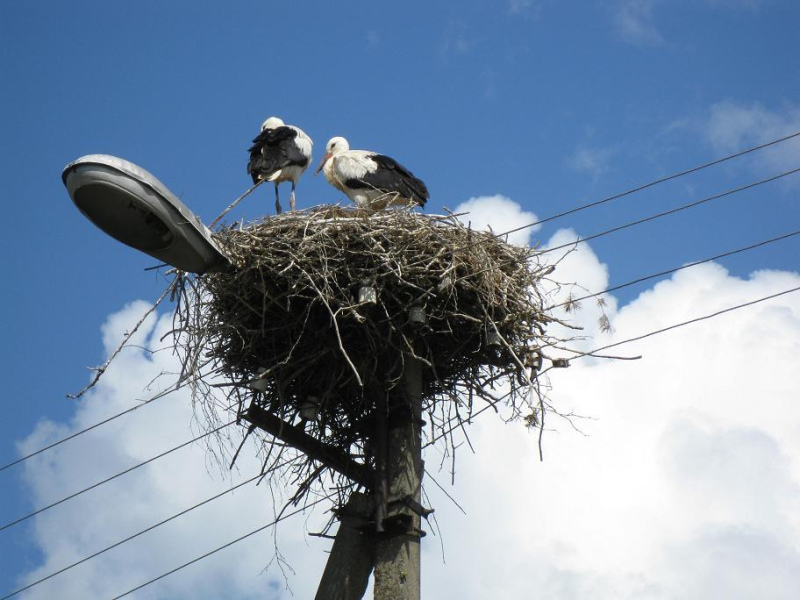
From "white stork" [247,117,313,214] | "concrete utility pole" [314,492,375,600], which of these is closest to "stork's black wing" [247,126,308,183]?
"white stork" [247,117,313,214]

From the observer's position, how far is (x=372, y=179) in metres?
8.45

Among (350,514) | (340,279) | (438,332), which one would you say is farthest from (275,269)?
(350,514)

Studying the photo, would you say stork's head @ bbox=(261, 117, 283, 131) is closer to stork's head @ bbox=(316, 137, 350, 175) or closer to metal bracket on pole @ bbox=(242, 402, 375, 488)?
stork's head @ bbox=(316, 137, 350, 175)

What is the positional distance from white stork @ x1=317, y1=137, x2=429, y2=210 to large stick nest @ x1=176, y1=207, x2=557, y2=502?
82.7 inches

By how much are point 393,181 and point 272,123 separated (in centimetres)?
234

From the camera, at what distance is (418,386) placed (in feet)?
18.1

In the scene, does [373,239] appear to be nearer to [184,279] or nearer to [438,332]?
[438,332]

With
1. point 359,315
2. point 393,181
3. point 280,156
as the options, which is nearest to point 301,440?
point 359,315

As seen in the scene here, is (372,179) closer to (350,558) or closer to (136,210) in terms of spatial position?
(136,210)

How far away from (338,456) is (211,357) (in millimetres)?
1013

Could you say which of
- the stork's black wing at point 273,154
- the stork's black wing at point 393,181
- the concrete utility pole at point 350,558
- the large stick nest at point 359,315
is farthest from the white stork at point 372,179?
the concrete utility pole at point 350,558

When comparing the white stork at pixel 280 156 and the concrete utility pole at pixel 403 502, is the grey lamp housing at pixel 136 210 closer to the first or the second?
the concrete utility pole at pixel 403 502

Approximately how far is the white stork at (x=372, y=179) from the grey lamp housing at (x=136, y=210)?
3102 millimetres

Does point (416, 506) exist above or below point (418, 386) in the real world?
below
